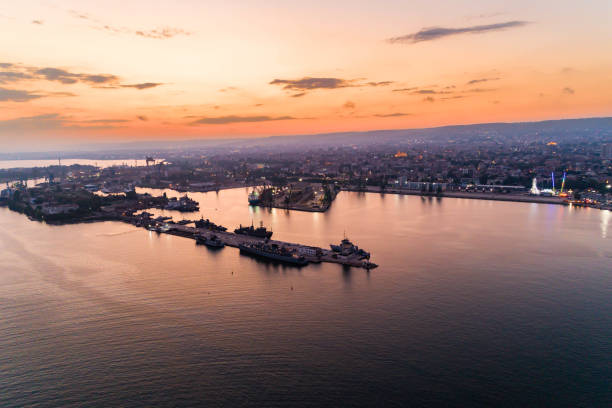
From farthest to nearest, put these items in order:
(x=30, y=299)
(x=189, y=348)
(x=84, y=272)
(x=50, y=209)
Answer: (x=50, y=209), (x=84, y=272), (x=30, y=299), (x=189, y=348)

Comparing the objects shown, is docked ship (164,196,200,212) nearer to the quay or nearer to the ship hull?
the quay

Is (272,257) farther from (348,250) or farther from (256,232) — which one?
(256,232)

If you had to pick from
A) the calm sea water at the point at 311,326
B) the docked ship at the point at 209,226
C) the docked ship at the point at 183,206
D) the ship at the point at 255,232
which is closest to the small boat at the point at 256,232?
the ship at the point at 255,232

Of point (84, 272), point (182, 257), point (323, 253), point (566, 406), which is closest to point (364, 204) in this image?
→ point (323, 253)

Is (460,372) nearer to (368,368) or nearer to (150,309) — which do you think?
(368,368)

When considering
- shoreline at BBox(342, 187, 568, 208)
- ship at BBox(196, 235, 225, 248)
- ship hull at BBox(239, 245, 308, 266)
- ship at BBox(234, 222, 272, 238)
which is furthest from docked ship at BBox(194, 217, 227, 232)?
shoreline at BBox(342, 187, 568, 208)

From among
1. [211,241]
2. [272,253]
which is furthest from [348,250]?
[211,241]
